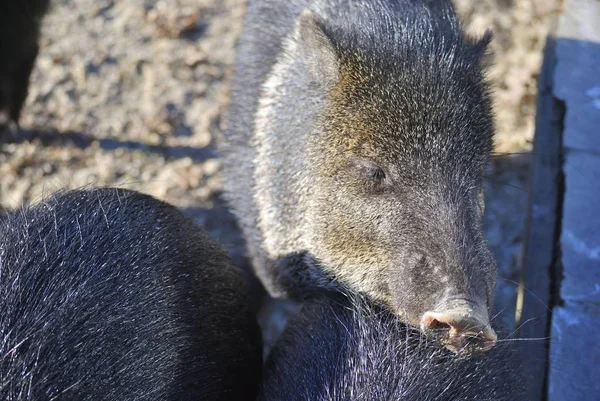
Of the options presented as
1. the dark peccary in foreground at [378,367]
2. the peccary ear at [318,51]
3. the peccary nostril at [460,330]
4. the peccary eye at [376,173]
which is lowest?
the dark peccary in foreground at [378,367]

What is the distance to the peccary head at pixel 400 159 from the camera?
7.67 feet

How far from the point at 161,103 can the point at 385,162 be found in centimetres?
212

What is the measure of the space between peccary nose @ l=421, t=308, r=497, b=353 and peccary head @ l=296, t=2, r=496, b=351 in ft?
0.18

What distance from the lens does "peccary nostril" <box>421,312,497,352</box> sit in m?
2.08

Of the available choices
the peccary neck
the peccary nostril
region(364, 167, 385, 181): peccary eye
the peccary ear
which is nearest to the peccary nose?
the peccary nostril

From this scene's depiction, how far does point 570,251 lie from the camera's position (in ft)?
9.98

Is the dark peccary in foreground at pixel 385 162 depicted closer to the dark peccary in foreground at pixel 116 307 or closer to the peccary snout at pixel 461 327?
the peccary snout at pixel 461 327

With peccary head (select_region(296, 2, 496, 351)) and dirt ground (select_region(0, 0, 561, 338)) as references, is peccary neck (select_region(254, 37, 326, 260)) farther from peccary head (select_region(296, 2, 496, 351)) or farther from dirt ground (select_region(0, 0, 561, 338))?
dirt ground (select_region(0, 0, 561, 338))

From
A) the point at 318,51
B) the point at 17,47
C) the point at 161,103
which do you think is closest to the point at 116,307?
the point at 318,51

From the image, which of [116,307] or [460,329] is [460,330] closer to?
[460,329]

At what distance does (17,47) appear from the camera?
3654 millimetres

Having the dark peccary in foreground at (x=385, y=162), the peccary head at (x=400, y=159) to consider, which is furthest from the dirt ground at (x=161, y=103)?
the peccary head at (x=400, y=159)

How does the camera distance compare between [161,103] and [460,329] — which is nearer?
[460,329]

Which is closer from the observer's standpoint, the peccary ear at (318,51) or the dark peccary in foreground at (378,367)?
the dark peccary in foreground at (378,367)
